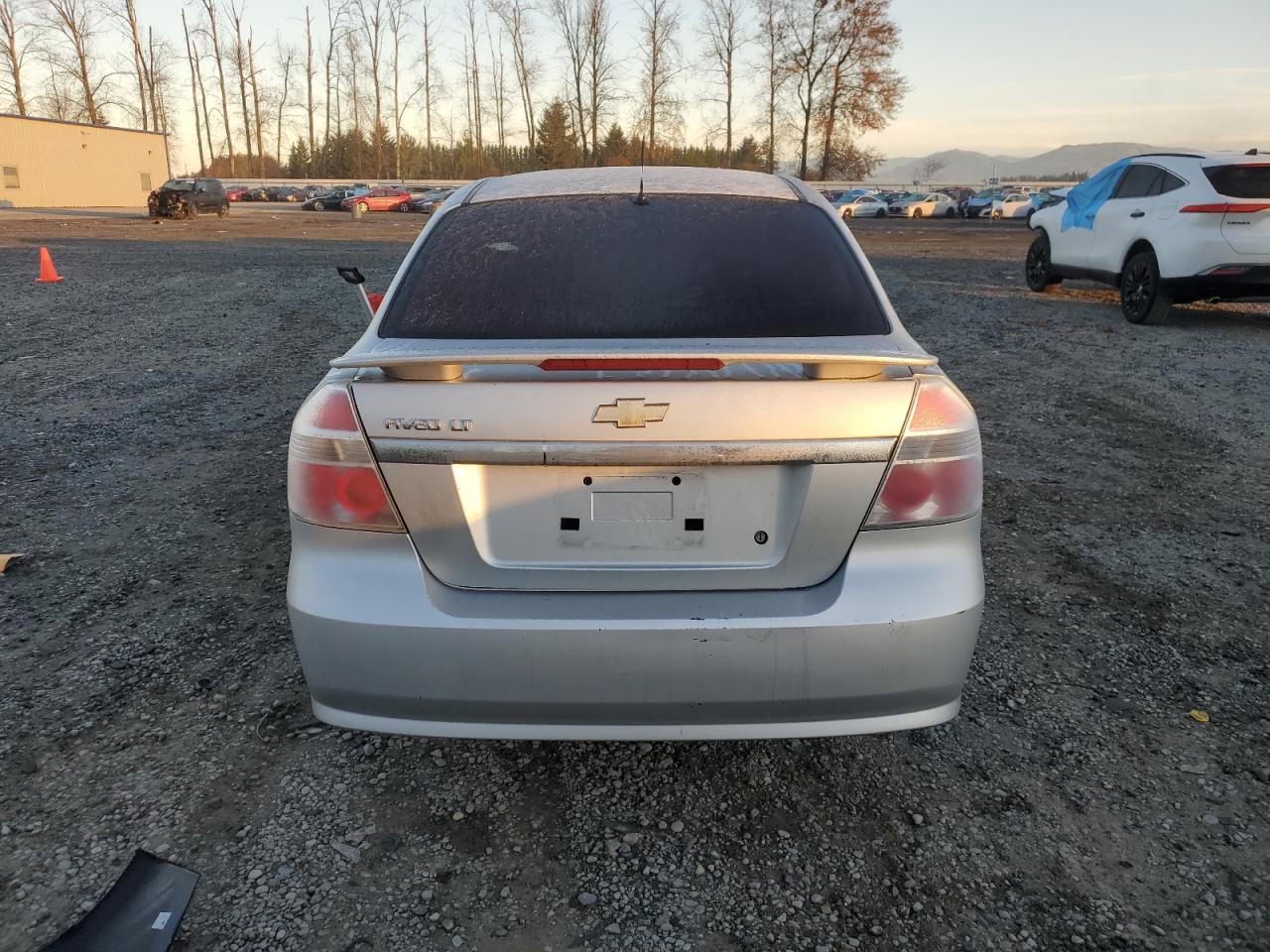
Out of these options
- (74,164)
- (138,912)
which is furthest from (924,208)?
(138,912)

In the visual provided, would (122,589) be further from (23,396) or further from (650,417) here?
(23,396)

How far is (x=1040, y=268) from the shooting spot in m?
12.5

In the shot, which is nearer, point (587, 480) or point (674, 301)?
point (587, 480)

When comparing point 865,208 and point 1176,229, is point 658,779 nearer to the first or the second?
point 1176,229

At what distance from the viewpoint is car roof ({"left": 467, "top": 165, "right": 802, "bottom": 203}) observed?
3.07m

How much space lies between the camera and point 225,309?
1128 centimetres

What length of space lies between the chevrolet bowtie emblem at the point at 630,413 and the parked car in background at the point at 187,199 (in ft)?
121

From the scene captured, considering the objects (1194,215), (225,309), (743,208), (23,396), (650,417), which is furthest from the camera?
(225,309)

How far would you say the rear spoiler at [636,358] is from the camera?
6.62ft

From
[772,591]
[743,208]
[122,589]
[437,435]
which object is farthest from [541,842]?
[122,589]

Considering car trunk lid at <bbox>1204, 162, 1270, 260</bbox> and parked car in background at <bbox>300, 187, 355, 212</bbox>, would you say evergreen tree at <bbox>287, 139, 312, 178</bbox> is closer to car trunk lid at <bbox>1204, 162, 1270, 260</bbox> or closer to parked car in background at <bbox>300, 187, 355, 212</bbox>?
parked car in background at <bbox>300, 187, 355, 212</bbox>

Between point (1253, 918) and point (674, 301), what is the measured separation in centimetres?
203

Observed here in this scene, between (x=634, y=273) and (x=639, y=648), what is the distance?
1.13 m

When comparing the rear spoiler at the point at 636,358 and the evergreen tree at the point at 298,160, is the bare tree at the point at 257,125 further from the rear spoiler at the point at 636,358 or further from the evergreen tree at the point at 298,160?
the rear spoiler at the point at 636,358
